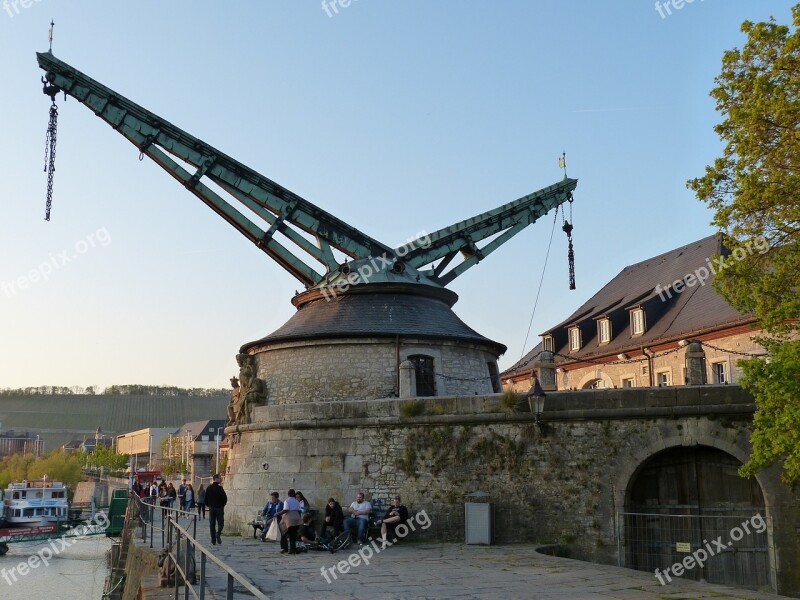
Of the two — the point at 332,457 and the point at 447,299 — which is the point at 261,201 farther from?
the point at 332,457

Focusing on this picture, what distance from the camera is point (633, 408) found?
16.2 meters

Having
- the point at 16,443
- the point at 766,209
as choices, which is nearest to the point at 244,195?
the point at 766,209

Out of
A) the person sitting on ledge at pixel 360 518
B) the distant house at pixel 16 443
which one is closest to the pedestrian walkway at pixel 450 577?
the person sitting on ledge at pixel 360 518

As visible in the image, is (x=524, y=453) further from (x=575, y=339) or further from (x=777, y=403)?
(x=575, y=339)

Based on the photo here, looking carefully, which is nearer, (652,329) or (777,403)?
(777,403)

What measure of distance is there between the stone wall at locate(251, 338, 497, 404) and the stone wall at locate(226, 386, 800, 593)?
243 cm

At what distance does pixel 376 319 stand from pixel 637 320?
13495 millimetres

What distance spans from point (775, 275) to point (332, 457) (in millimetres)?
9657

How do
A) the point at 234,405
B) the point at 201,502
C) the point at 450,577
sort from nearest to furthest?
1. the point at 450,577
2. the point at 234,405
3. the point at 201,502

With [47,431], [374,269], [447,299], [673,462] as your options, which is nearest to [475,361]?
[447,299]

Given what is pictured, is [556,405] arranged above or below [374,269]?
below

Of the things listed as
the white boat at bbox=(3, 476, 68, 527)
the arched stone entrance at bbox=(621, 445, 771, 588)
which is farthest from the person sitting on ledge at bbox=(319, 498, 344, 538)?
the white boat at bbox=(3, 476, 68, 527)

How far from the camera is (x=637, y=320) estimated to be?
3089 centimetres

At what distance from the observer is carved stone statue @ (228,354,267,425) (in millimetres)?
21141
